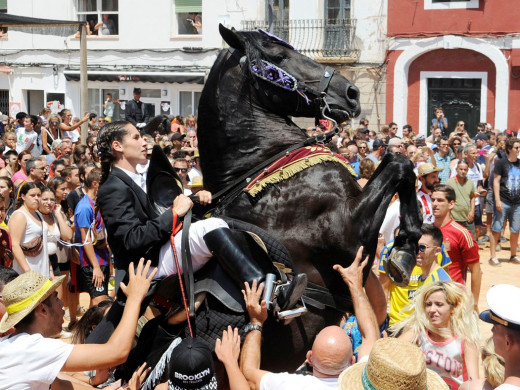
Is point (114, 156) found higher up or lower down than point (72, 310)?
higher up

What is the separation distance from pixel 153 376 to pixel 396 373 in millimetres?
2043

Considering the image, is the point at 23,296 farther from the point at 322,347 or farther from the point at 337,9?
the point at 337,9

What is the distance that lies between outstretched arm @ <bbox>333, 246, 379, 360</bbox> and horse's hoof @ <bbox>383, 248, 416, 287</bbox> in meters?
0.29

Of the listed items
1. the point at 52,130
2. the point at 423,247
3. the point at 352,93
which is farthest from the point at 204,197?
the point at 52,130

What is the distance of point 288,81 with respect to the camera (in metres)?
5.18

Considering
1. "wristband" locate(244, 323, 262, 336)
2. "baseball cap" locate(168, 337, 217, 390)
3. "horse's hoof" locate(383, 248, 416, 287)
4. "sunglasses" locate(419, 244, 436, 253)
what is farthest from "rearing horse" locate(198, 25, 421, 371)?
"sunglasses" locate(419, 244, 436, 253)

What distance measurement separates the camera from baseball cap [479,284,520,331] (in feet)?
10.8

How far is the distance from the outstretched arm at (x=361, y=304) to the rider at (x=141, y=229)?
381 millimetres

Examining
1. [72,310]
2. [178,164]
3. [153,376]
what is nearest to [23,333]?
[153,376]

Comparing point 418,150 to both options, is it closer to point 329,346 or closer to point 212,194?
point 212,194

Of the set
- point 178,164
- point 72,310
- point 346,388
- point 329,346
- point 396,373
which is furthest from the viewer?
point 178,164

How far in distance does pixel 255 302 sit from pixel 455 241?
13.4 feet

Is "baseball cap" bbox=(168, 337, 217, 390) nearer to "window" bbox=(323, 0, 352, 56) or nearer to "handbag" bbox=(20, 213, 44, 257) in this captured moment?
"handbag" bbox=(20, 213, 44, 257)

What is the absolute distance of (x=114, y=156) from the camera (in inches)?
193
